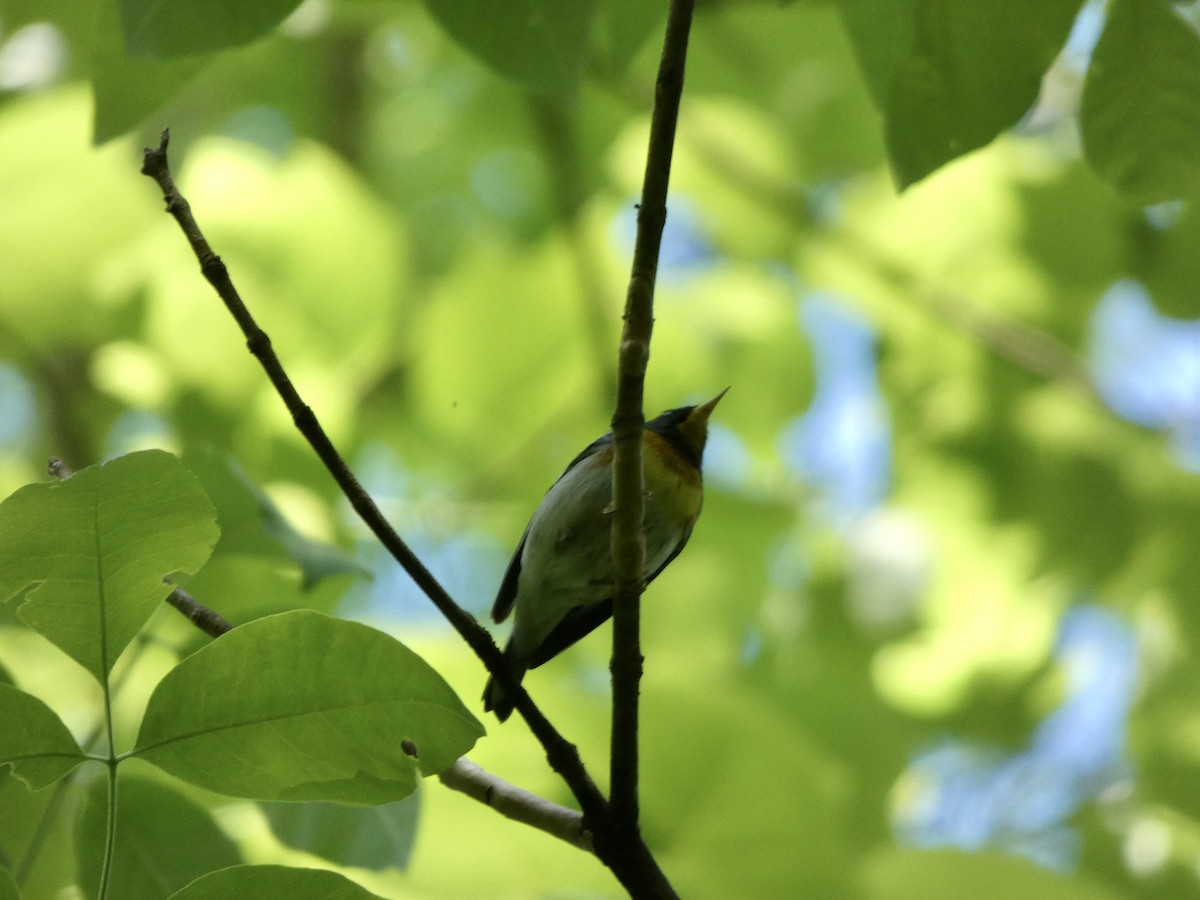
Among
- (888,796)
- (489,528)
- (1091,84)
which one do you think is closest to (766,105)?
(489,528)

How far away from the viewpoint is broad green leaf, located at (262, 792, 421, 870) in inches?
73.2

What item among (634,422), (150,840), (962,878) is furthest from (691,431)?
(150,840)

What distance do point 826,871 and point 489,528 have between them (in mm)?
2066

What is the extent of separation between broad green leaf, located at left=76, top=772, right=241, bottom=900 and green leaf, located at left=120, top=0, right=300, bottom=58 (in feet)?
3.33

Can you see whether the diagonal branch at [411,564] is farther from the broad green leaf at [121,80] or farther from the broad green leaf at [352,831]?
the broad green leaf at [352,831]

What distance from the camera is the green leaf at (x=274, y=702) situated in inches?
53.7

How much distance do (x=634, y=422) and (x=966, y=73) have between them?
25.7 inches

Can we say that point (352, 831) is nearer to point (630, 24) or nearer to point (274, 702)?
point (274, 702)

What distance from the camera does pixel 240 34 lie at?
1.60 metres

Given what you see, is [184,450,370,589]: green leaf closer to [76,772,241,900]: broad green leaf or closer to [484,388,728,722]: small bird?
[76,772,241,900]: broad green leaf

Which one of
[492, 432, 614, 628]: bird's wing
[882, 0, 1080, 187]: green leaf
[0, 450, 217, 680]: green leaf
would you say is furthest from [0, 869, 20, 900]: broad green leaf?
[492, 432, 614, 628]: bird's wing

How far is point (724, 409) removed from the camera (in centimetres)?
528

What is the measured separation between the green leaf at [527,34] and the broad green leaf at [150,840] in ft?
3.84

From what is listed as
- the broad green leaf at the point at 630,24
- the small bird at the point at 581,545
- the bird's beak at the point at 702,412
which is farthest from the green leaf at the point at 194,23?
the bird's beak at the point at 702,412
